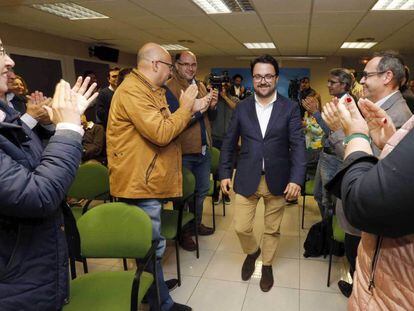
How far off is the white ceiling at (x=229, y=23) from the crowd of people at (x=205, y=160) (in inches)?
50.3

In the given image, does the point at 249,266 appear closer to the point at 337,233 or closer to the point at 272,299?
the point at 272,299

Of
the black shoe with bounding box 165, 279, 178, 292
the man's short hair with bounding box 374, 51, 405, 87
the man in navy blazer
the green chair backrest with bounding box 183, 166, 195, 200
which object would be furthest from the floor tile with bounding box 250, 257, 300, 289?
the man's short hair with bounding box 374, 51, 405, 87

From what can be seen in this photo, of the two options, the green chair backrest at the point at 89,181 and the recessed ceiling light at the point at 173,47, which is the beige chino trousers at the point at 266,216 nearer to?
the green chair backrest at the point at 89,181

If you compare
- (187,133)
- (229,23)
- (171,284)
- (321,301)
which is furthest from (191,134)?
(229,23)

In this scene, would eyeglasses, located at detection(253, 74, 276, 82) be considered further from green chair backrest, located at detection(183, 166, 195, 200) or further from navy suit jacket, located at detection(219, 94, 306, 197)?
green chair backrest, located at detection(183, 166, 195, 200)

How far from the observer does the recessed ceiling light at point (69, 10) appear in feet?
13.3

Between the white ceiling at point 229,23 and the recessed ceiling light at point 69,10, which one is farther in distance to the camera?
the recessed ceiling light at point 69,10

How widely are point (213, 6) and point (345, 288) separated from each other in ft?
12.0

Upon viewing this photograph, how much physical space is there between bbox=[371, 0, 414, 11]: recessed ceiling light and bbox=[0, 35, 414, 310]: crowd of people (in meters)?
1.91

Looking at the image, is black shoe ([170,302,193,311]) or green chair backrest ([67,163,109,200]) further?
green chair backrest ([67,163,109,200])

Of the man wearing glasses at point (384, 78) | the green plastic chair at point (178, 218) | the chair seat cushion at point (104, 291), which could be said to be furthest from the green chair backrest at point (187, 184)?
the man wearing glasses at point (384, 78)

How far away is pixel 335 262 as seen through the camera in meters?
2.54

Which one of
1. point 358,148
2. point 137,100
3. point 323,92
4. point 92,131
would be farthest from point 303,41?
point 358,148

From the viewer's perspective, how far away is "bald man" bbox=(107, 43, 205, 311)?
171cm
